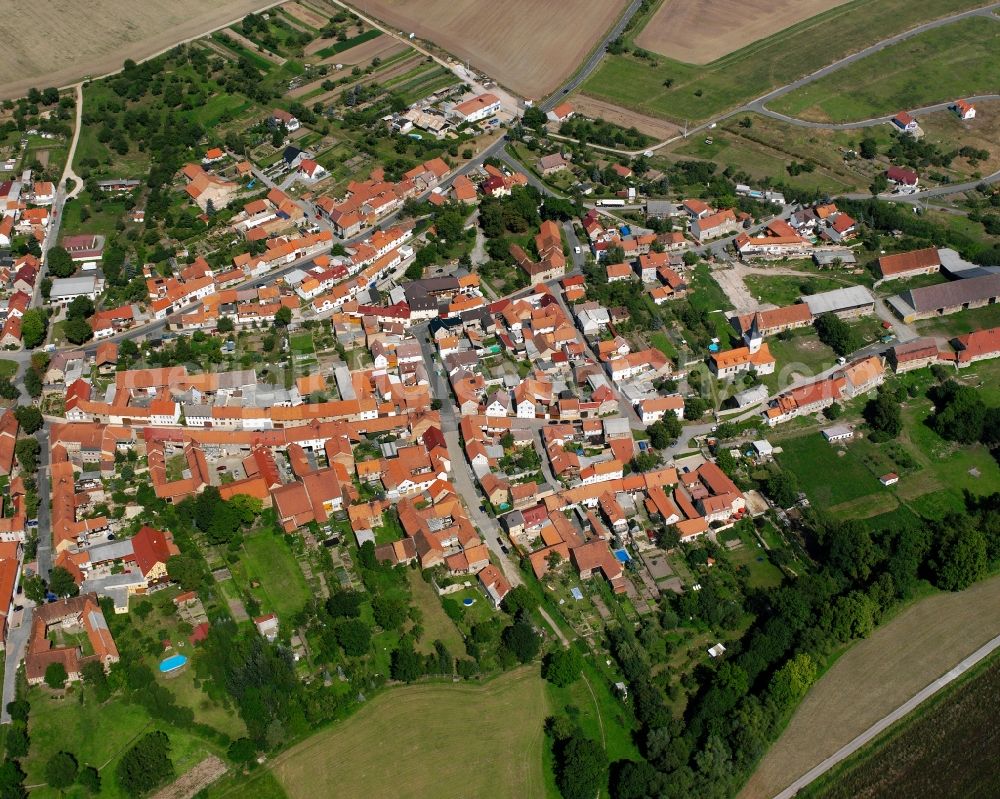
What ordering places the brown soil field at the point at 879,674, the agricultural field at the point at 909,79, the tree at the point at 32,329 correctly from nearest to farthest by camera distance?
the brown soil field at the point at 879,674
the tree at the point at 32,329
the agricultural field at the point at 909,79

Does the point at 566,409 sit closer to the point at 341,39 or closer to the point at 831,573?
the point at 831,573

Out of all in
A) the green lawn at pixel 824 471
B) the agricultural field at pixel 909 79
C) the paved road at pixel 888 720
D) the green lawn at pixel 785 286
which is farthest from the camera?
the agricultural field at pixel 909 79

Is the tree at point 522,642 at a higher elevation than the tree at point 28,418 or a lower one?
lower

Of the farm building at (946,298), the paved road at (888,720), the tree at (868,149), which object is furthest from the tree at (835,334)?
the tree at (868,149)

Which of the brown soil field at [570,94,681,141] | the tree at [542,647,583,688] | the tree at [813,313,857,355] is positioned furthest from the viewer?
the brown soil field at [570,94,681,141]

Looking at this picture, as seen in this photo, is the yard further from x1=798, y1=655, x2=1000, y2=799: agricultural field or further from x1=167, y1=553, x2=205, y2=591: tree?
x1=798, y1=655, x2=1000, y2=799: agricultural field

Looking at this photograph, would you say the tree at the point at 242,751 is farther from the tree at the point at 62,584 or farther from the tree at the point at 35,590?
the tree at the point at 35,590

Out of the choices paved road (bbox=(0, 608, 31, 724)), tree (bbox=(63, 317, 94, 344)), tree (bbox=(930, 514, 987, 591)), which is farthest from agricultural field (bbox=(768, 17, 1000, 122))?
paved road (bbox=(0, 608, 31, 724))
